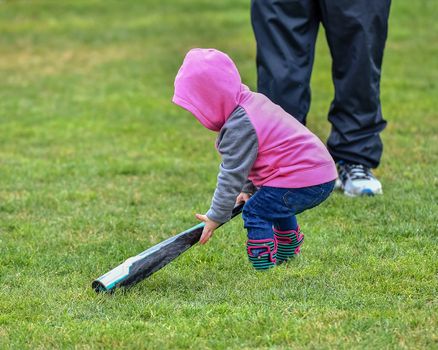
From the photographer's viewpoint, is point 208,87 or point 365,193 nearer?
point 208,87

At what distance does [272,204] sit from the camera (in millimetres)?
4176

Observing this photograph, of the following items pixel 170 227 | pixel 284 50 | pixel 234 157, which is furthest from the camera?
pixel 284 50

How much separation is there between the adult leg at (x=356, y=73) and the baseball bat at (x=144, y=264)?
176 centimetres

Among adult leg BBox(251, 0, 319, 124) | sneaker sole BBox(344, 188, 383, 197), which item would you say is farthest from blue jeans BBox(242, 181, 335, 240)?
sneaker sole BBox(344, 188, 383, 197)

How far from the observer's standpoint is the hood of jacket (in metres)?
4.07

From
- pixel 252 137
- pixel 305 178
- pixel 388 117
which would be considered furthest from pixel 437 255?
pixel 388 117

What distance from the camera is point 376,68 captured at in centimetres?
562

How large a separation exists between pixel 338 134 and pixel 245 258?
150 centimetres

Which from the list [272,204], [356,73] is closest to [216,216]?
[272,204]

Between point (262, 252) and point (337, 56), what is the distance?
1793 millimetres

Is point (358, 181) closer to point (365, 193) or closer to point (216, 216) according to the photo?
point (365, 193)

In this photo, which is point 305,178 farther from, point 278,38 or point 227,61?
point 278,38

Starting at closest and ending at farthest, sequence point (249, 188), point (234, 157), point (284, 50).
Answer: point (234, 157) < point (249, 188) < point (284, 50)

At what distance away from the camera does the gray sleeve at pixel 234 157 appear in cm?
405
